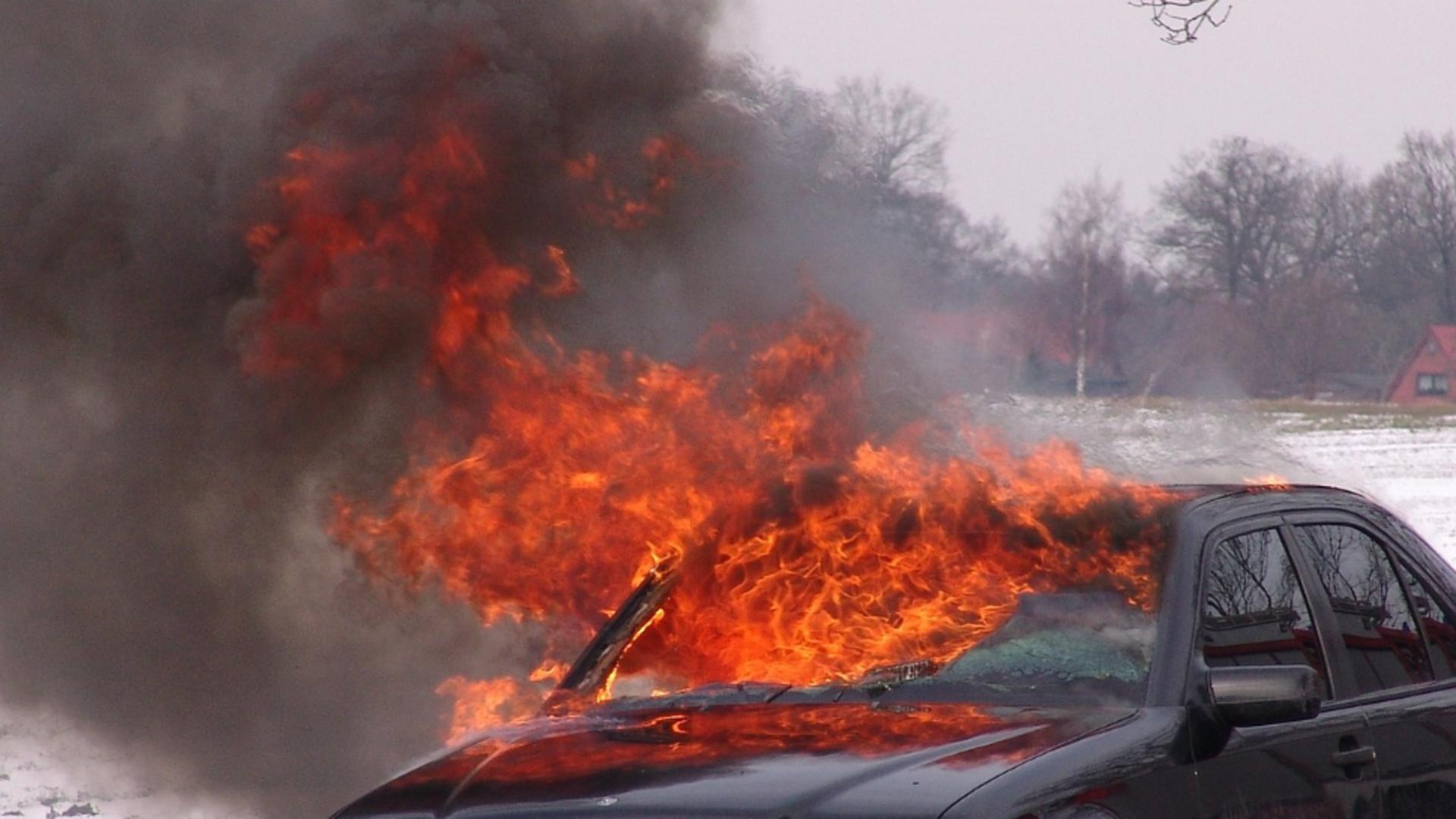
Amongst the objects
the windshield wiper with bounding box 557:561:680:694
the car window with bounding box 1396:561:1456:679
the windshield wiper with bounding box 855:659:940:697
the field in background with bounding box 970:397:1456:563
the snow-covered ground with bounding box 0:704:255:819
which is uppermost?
the field in background with bounding box 970:397:1456:563

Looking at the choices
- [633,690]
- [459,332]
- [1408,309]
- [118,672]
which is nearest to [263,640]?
[118,672]

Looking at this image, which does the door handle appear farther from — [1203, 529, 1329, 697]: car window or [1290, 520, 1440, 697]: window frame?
[1290, 520, 1440, 697]: window frame

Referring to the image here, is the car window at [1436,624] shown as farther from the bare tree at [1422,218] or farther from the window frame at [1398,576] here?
the bare tree at [1422,218]

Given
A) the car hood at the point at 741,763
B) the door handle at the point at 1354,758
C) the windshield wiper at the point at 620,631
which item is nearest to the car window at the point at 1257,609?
the door handle at the point at 1354,758

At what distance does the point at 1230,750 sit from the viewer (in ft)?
14.4

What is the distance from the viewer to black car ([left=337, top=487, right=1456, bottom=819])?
382 centimetres

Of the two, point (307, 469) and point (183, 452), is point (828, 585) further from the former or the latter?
point (183, 452)

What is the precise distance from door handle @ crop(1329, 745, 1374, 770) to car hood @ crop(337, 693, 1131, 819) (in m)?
0.82

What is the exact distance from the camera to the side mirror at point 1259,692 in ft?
13.9

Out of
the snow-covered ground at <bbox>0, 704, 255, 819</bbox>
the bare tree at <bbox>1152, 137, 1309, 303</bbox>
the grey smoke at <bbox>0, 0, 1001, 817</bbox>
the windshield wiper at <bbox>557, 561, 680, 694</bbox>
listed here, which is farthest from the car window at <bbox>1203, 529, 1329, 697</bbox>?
the bare tree at <bbox>1152, 137, 1309, 303</bbox>

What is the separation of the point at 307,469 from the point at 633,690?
4534 millimetres

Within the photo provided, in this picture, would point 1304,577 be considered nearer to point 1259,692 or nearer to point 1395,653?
point 1395,653

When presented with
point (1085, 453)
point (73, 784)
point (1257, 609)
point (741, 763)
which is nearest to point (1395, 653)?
point (1257, 609)

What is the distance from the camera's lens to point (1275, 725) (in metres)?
4.60
